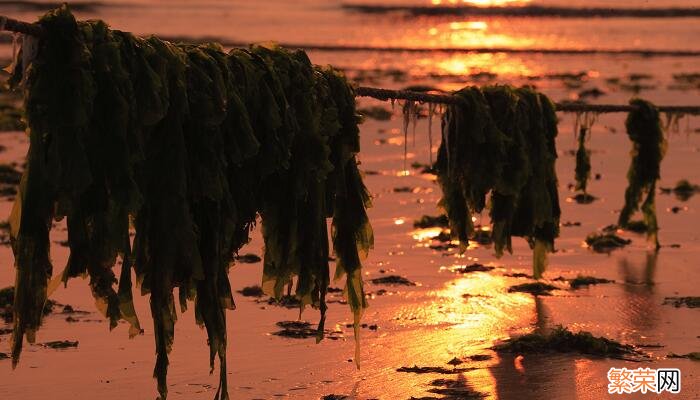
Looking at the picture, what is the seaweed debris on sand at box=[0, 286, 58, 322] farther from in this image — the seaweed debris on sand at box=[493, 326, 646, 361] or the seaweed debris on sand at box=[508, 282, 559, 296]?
the seaweed debris on sand at box=[508, 282, 559, 296]

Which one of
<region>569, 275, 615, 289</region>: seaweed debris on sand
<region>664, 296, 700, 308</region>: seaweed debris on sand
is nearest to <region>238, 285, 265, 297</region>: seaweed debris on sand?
<region>569, 275, 615, 289</region>: seaweed debris on sand

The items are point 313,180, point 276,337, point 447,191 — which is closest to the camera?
point 313,180

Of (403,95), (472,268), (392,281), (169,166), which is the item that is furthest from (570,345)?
(169,166)

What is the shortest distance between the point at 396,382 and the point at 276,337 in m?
1.23

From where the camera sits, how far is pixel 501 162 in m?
8.68

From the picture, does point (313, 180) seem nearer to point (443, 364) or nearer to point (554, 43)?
point (443, 364)

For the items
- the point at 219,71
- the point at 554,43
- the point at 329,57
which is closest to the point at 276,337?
the point at 219,71

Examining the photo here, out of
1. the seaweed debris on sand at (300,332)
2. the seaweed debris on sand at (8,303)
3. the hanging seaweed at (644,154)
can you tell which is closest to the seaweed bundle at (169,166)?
the seaweed debris on sand at (300,332)

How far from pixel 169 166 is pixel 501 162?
3464 mm

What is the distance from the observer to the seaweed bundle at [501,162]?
866 cm

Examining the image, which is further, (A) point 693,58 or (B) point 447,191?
(A) point 693,58

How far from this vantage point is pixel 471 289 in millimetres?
10039

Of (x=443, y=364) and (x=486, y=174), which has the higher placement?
(x=486, y=174)

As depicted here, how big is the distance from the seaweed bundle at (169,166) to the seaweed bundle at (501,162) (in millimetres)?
1856
